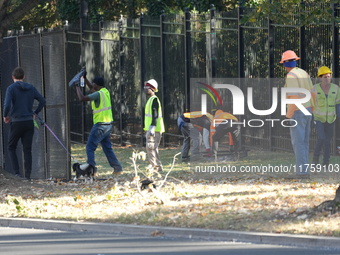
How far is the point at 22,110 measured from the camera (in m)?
14.9

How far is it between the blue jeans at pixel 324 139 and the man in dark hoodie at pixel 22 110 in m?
4.88

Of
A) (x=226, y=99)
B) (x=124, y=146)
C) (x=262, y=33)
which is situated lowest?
(x=124, y=146)

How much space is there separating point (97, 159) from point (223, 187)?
267 inches

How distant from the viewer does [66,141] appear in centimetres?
1500

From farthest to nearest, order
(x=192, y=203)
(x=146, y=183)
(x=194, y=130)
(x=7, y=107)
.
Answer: (x=194, y=130) → (x=7, y=107) → (x=146, y=183) → (x=192, y=203)

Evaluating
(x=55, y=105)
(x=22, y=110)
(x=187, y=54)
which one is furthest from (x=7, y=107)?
(x=187, y=54)

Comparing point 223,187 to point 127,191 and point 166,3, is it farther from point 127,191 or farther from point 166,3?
point 166,3

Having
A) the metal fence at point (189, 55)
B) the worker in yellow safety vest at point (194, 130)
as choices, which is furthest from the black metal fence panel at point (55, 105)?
the metal fence at point (189, 55)

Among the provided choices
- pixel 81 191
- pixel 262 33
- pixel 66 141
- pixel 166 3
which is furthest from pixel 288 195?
pixel 166 3

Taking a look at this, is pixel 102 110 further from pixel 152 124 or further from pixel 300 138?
pixel 300 138

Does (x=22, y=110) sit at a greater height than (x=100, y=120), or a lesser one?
greater

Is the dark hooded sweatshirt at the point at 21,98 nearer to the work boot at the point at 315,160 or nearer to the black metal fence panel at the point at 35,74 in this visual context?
the black metal fence panel at the point at 35,74

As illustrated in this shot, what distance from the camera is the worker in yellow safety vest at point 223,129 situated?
1756cm

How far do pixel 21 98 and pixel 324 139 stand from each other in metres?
5.37
